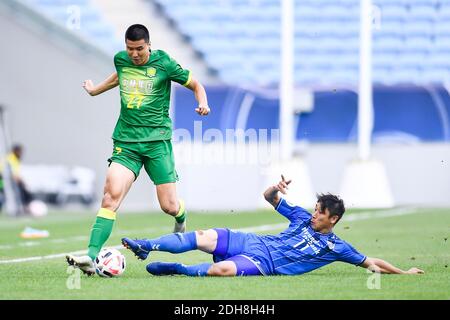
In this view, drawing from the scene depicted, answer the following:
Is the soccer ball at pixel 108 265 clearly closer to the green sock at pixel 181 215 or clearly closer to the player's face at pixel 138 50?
the green sock at pixel 181 215

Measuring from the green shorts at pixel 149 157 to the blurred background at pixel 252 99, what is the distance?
16.4 meters

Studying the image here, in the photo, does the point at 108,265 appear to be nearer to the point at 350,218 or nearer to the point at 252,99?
the point at 350,218

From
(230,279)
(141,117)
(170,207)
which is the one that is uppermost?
(141,117)

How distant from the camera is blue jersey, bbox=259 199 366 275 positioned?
9992 mm

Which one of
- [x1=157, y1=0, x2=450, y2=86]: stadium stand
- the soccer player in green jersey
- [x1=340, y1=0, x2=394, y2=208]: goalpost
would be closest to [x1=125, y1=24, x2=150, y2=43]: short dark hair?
the soccer player in green jersey

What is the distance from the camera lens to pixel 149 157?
10828 millimetres

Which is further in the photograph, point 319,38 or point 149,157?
point 319,38

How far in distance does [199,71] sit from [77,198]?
7921 millimetres

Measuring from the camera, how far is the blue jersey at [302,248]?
9.99 metres

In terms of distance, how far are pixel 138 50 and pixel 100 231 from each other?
5.19 ft

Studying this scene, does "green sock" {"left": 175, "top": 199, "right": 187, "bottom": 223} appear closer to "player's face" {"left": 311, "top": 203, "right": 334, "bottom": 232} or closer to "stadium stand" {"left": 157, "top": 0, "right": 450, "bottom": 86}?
"player's face" {"left": 311, "top": 203, "right": 334, "bottom": 232}

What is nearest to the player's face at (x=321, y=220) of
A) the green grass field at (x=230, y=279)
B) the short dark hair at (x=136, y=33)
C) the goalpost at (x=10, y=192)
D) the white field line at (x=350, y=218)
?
the green grass field at (x=230, y=279)

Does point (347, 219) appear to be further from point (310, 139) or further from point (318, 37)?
point (318, 37)

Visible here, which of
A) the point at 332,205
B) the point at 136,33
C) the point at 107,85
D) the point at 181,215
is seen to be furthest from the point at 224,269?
the point at 107,85
